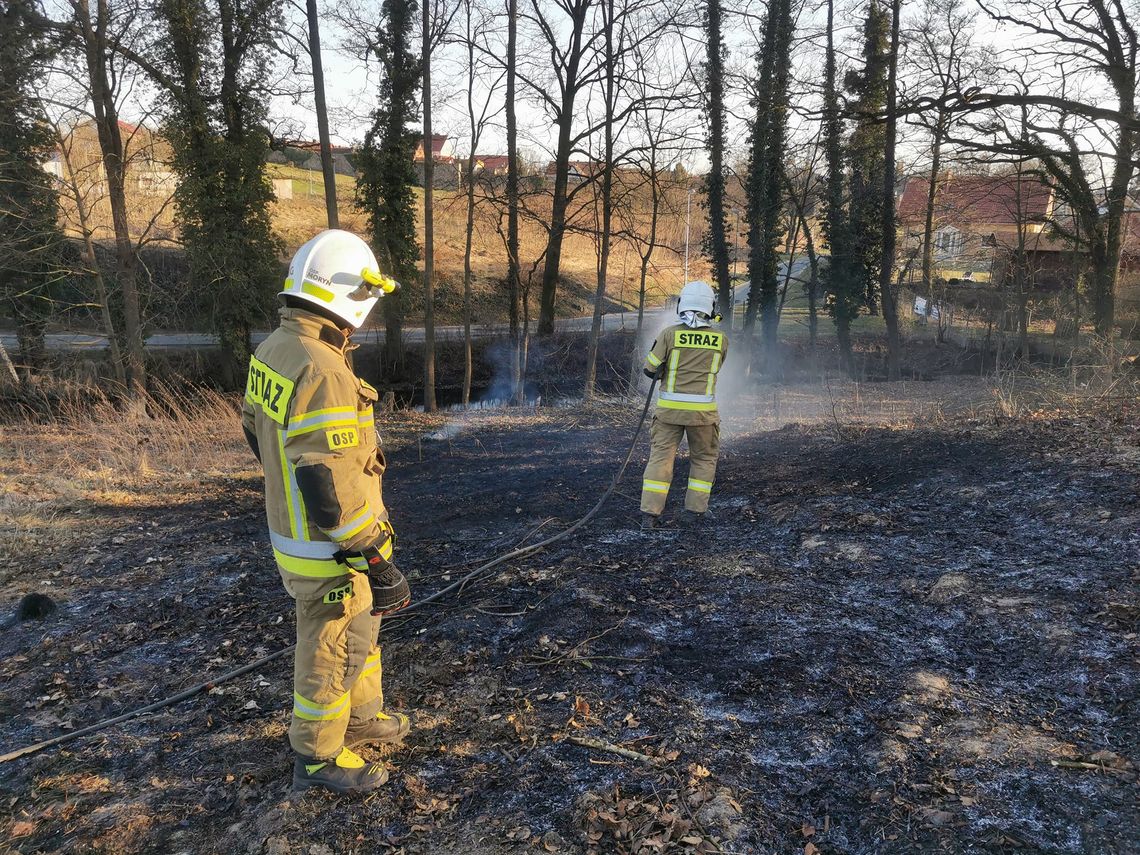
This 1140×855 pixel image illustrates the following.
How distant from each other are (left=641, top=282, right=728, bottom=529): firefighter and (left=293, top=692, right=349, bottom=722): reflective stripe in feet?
12.1

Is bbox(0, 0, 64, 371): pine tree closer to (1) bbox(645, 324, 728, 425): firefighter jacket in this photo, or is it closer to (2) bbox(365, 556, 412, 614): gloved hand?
(1) bbox(645, 324, 728, 425): firefighter jacket

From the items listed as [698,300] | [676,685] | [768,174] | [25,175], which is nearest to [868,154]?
[768,174]

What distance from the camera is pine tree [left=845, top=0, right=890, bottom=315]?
22.8 m

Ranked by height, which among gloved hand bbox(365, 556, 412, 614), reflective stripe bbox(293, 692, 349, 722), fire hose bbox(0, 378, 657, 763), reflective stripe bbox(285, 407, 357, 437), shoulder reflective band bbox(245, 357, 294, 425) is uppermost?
shoulder reflective band bbox(245, 357, 294, 425)

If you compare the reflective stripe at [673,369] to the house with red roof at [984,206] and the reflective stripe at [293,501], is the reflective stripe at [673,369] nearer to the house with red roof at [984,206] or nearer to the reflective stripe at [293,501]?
the reflective stripe at [293,501]

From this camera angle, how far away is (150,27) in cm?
1552

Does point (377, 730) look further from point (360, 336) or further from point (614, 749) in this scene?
point (360, 336)

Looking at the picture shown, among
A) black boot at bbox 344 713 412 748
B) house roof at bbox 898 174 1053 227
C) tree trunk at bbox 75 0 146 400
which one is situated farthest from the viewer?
house roof at bbox 898 174 1053 227

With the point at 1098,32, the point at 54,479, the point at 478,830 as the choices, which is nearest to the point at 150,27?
the point at 54,479

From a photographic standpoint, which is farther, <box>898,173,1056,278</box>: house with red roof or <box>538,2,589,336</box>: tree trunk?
<box>898,173,1056,278</box>: house with red roof

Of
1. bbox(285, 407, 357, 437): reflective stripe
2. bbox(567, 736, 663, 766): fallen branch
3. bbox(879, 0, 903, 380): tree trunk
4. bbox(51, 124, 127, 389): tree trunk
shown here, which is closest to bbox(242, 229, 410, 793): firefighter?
bbox(285, 407, 357, 437): reflective stripe

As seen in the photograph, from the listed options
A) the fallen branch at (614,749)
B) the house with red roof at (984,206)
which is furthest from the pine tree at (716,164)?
the fallen branch at (614,749)

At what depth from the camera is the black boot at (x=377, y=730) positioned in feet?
10.6

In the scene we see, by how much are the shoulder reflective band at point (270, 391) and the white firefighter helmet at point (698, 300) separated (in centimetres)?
413
